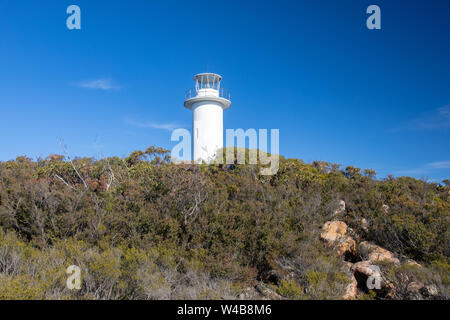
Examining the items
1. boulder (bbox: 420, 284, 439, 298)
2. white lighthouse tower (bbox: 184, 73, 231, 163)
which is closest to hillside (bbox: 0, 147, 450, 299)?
boulder (bbox: 420, 284, 439, 298)

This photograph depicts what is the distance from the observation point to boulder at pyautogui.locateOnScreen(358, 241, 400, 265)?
7.34 metres

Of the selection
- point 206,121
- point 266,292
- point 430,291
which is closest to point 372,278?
point 430,291

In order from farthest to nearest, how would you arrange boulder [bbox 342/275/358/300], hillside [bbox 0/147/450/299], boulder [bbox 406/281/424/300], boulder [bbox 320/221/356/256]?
boulder [bbox 320/221/356/256] < boulder [bbox 342/275/358/300] < boulder [bbox 406/281/424/300] < hillside [bbox 0/147/450/299]

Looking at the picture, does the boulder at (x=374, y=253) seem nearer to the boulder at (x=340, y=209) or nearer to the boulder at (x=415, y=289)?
the boulder at (x=415, y=289)

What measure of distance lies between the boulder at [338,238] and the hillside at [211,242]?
32mm

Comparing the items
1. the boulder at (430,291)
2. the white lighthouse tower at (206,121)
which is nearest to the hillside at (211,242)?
the boulder at (430,291)

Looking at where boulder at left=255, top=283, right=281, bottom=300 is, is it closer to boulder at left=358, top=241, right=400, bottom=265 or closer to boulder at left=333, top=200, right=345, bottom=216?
boulder at left=358, top=241, right=400, bottom=265

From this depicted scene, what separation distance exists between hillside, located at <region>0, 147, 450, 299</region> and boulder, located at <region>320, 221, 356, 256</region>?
32 millimetres

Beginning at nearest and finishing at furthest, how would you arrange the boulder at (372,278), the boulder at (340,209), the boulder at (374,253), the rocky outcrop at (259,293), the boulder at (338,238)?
the rocky outcrop at (259,293) → the boulder at (372,278) → the boulder at (374,253) → the boulder at (338,238) → the boulder at (340,209)

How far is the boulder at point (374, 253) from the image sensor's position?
7.34 metres

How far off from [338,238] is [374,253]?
2.96 ft

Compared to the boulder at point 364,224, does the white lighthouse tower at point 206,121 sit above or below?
above

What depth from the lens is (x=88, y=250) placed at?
6180mm
